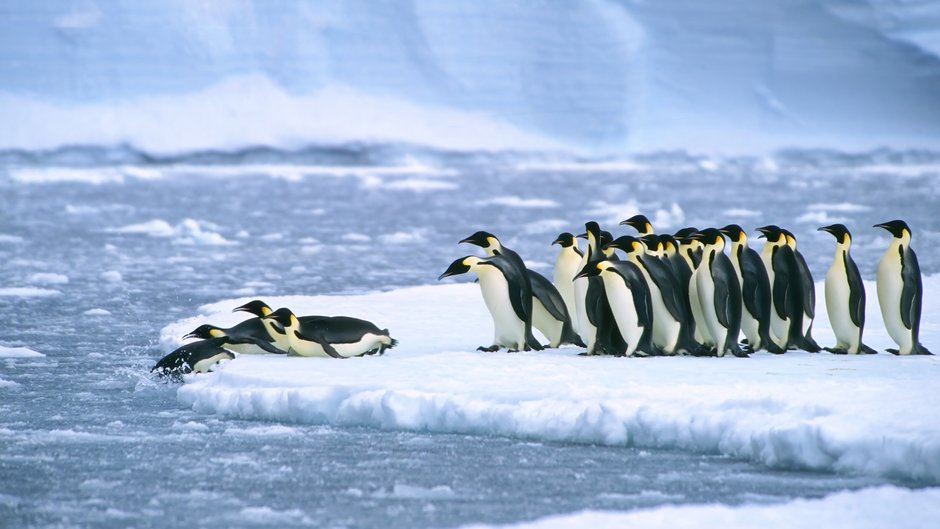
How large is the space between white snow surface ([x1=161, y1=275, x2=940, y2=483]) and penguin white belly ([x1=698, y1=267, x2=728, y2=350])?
5.7 inches

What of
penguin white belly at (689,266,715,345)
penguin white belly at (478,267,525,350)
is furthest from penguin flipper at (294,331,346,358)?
penguin white belly at (689,266,715,345)

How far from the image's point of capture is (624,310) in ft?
15.4

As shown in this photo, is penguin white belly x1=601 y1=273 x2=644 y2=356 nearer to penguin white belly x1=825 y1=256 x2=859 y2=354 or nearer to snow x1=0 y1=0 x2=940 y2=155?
penguin white belly x1=825 y1=256 x2=859 y2=354

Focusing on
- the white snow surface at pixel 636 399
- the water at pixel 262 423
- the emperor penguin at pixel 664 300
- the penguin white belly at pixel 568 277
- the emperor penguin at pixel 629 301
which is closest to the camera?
the water at pixel 262 423

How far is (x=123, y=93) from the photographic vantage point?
23.2 meters

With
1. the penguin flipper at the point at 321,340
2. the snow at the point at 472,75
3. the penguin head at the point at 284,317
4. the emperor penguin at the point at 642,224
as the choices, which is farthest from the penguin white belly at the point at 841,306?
the snow at the point at 472,75

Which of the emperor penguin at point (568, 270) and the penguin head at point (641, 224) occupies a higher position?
the penguin head at point (641, 224)

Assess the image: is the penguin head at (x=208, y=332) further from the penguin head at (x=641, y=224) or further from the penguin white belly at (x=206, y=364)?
the penguin head at (x=641, y=224)

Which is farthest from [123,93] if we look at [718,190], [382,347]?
[382,347]

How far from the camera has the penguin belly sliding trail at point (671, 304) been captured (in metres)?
4.77

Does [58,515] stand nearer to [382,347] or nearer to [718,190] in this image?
[382,347]

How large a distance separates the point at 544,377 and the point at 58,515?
1.74 meters

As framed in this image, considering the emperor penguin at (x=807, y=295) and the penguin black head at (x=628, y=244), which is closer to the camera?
the penguin black head at (x=628, y=244)

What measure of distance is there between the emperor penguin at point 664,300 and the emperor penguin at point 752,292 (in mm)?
278
